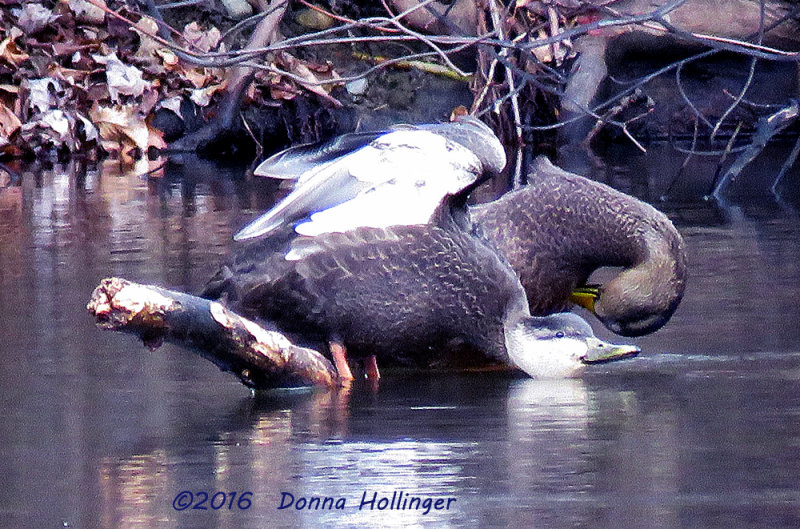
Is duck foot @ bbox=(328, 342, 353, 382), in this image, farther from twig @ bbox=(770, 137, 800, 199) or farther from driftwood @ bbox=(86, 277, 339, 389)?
twig @ bbox=(770, 137, 800, 199)

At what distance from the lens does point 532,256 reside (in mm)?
4465

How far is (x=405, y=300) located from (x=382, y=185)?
1.06ft

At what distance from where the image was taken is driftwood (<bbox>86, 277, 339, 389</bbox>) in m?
3.40

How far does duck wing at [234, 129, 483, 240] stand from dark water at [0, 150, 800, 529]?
1.36ft

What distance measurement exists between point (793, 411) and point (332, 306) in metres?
1.11

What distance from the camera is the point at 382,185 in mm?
4016

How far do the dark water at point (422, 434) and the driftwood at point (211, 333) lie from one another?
0.26 ft

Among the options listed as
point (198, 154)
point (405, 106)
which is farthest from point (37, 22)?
point (405, 106)

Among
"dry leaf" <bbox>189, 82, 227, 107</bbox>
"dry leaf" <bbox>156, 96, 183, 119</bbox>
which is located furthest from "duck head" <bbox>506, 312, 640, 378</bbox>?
"dry leaf" <bbox>156, 96, 183, 119</bbox>

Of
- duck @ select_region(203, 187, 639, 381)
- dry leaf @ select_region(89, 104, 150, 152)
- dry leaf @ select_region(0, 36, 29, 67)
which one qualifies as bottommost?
dry leaf @ select_region(89, 104, 150, 152)

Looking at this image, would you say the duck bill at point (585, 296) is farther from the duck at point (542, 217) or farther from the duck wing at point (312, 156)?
the duck wing at point (312, 156)

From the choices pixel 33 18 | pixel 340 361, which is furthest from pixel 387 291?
pixel 33 18

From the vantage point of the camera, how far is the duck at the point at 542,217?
4.02 meters

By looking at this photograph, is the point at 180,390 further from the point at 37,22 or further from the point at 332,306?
the point at 37,22
